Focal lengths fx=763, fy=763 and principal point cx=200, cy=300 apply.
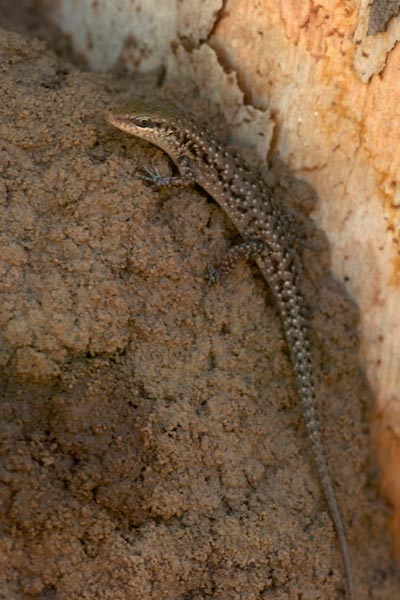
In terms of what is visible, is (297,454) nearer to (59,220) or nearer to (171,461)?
(171,461)

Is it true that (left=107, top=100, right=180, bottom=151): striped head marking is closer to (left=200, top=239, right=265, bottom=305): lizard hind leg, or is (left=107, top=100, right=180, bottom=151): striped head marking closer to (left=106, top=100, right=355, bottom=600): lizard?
(left=106, top=100, right=355, bottom=600): lizard

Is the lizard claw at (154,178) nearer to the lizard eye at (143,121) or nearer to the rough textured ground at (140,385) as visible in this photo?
the rough textured ground at (140,385)

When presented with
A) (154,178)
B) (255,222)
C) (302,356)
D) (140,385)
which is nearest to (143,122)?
(154,178)

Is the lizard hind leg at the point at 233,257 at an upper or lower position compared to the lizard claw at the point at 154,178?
lower

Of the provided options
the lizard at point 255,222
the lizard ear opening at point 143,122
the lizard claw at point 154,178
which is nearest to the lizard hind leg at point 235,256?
the lizard at point 255,222

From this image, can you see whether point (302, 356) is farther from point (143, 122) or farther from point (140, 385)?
point (143, 122)

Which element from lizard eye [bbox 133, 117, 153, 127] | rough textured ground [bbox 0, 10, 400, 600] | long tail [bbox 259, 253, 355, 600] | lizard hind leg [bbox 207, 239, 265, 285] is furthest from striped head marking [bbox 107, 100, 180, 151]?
long tail [bbox 259, 253, 355, 600]

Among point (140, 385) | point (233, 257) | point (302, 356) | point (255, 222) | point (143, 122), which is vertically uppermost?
point (143, 122)
